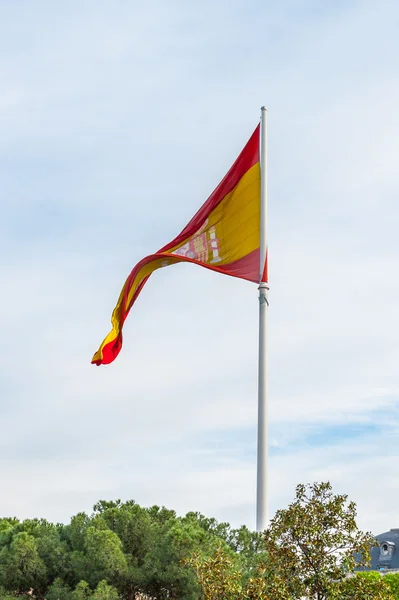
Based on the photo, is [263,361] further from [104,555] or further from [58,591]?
[58,591]

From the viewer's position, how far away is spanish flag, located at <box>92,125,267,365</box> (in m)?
21.7

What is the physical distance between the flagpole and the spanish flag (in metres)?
0.30

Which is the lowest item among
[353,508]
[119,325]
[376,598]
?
[376,598]

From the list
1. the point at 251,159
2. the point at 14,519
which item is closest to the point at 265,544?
the point at 251,159

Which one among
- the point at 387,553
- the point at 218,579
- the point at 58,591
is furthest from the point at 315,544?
the point at 387,553

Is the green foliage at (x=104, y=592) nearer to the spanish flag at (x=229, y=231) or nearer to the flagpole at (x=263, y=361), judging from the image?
the flagpole at (x=263, y=361)

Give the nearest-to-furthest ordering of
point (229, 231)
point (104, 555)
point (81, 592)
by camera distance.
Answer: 1. point (81, 592)
2. point (104, 555)
3. point (229, 231)

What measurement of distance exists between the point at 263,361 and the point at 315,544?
5.52 meters

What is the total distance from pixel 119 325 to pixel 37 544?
594 cm

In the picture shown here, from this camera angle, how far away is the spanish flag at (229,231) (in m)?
21.7

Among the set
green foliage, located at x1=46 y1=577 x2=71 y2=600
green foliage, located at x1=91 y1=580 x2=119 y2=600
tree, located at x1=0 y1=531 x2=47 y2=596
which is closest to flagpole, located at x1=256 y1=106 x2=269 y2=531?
green foliage, located at x1=91 y1=580 x2=119 y2=600

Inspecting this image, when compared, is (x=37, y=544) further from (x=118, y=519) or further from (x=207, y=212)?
(x=207, y=212)

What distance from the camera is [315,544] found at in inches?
624

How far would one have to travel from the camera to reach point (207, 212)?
22.5m
